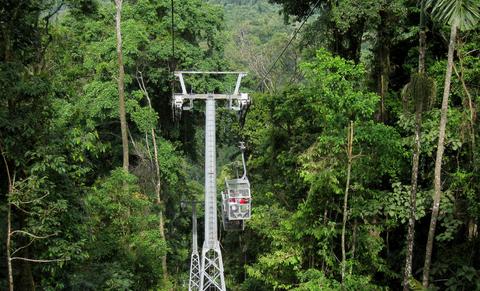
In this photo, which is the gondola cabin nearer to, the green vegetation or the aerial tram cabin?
the aerial tram cabin

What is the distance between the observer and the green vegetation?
8.97 metres

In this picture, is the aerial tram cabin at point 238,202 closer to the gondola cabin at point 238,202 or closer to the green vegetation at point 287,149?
the gondola cabin at point 238,202

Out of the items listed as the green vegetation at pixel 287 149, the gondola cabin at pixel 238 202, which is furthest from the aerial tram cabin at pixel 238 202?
the green vegetation at pixel 287 149

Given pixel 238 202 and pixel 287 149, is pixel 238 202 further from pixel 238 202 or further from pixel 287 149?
pixel 287 149

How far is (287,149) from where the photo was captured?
17.8 m

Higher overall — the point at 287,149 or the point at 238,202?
the point at 287,149

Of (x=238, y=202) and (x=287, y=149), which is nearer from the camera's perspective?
(x=238, y=202)

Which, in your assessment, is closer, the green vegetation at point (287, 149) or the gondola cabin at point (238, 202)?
the green vegetation at point (287, 149)

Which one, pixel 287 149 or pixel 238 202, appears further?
pixel 287 149

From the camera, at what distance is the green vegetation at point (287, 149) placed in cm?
897

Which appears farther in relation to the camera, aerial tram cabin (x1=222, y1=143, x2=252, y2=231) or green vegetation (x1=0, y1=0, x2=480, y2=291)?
aerial tram cabin (x1=222, y1=143, x2=252, y2=231)

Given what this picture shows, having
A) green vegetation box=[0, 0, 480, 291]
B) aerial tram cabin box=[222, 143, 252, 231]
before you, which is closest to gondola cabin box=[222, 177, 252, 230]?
aerial tram cabin box=[222, 143, 252, 231]

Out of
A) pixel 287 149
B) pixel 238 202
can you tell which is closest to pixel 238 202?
pixel 238 202

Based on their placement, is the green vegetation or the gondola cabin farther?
the gondola cabin
